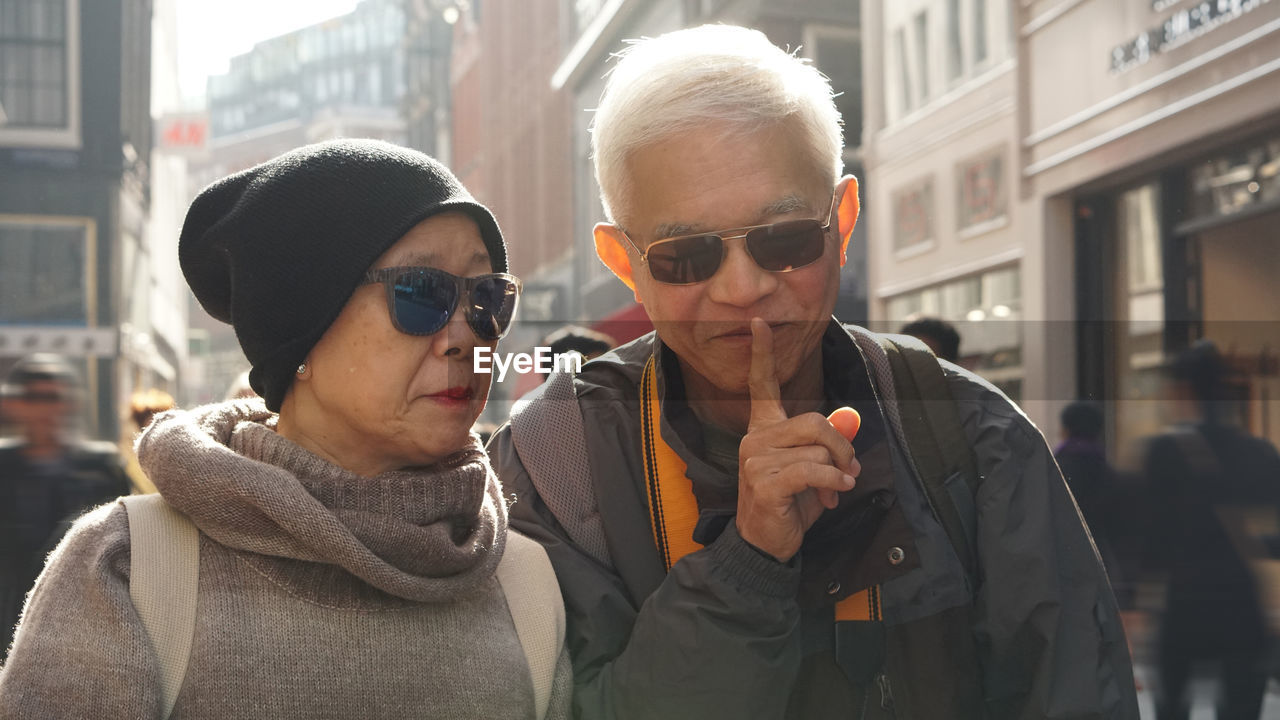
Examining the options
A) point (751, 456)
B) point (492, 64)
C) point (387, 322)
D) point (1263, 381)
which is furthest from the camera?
point (492, 64)

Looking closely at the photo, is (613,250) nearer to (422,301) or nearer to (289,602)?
(422,301)

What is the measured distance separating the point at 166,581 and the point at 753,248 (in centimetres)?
74

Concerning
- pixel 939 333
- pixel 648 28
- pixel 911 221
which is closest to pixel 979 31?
pixel 911 221

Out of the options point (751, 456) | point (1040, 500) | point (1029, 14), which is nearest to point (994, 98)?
point (1029, 14)

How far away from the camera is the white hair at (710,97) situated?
1505 mm

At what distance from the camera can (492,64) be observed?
4.23m

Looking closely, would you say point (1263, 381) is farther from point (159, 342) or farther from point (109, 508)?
point (159, 342)

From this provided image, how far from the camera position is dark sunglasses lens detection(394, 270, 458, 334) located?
4.66ft

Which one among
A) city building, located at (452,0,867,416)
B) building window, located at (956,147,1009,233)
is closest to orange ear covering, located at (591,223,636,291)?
city building, located at (452,0,867,416)

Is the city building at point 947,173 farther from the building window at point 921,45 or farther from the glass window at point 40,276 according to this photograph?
the glass window at point 40,276

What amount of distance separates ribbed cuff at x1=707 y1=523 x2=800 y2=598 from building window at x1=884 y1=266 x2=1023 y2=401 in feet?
4.31

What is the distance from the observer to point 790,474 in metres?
1.28

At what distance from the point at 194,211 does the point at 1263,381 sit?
194 centimetres
